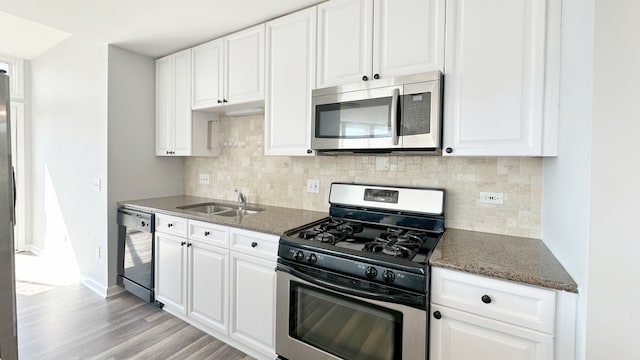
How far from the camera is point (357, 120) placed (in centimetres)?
181

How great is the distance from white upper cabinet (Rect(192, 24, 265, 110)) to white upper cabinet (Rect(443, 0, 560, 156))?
140 centimetres

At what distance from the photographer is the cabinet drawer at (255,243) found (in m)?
1.81

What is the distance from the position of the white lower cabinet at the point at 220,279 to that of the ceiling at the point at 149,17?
5.09 feet

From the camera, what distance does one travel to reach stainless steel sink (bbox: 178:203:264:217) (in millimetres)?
2658

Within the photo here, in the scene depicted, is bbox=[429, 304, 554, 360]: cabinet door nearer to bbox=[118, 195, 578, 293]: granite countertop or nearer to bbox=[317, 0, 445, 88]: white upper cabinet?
bbox=[118, 195, 578, 293]: granite countertop

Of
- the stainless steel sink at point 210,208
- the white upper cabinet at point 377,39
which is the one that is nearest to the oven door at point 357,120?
the white upper cabinet at point 377,39

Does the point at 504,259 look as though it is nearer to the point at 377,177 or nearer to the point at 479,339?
the point at 479,339

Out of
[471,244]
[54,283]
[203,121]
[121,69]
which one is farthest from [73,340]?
[471,244]

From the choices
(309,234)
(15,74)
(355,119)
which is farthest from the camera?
(15,74)

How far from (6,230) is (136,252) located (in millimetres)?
1228

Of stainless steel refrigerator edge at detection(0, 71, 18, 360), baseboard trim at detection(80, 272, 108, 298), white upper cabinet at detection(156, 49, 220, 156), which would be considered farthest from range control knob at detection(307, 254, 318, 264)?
baseboard trim at detection(80, 272, 108, 298)

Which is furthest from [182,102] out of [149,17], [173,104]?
[149,17]

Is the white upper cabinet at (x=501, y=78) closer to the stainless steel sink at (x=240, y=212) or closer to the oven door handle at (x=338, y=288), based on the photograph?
the oven door handle at (x=338, y=288)

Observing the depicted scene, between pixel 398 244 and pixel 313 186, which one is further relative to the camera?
pixel 313 186
